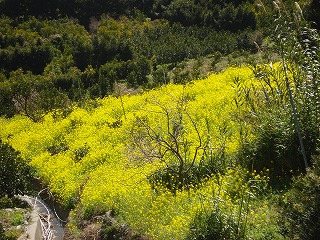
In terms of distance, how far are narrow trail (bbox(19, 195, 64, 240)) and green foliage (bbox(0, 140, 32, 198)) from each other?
1.82 feet

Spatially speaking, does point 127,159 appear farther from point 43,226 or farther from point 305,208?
point 305,208

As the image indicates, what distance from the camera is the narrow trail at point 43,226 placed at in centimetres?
1143

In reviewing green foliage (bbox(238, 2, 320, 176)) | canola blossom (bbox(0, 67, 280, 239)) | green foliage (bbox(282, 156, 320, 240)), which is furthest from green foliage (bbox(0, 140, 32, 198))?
green foliage (bbox(282, 156, 320, 240))

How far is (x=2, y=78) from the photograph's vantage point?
135 feet

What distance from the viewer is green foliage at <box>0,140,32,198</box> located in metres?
12.4

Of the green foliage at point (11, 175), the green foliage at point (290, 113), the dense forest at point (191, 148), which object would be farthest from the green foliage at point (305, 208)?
the green foliage at point (11, 175)

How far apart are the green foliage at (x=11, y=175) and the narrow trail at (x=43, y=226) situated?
555mm

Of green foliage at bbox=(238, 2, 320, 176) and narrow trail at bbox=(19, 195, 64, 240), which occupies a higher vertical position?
green foliage at bbox=(238, 2, 320, 176)

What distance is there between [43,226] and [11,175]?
76.6 inches

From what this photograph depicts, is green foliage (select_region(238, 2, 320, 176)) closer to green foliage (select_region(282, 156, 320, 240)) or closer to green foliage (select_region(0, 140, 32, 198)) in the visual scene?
green foliage (select_region(282, 156, 320, 240))

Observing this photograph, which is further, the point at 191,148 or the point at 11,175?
the point at 11,175

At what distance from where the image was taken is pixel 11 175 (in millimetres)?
12602

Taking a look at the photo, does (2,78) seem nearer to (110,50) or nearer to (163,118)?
(110,50)

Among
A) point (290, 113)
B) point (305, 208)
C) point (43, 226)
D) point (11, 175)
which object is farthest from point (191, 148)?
point (305, 208)
